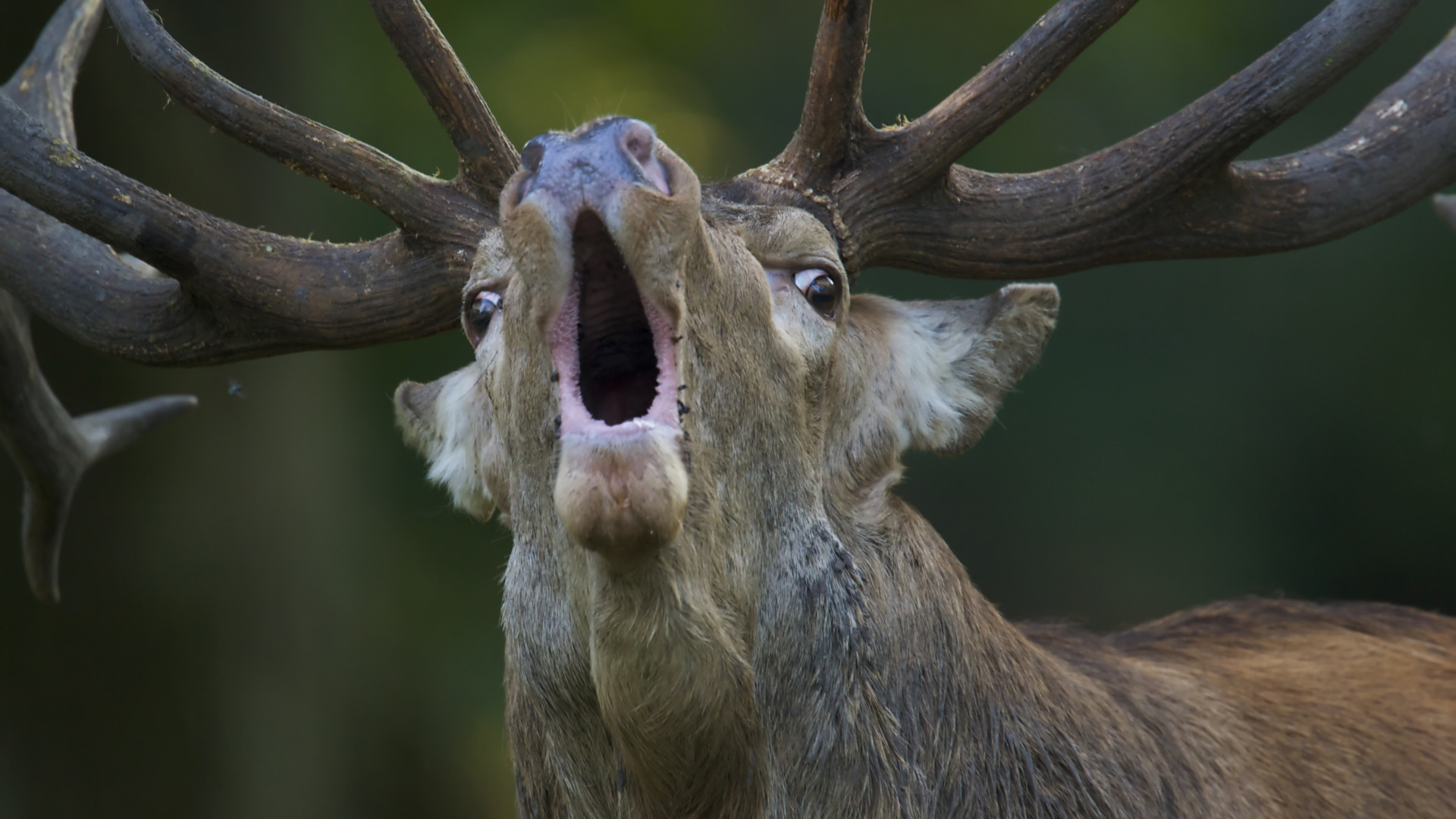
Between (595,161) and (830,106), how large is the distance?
3.56ft

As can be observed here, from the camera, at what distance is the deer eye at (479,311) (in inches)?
106

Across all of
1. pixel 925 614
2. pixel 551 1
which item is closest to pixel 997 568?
pixel 551 1

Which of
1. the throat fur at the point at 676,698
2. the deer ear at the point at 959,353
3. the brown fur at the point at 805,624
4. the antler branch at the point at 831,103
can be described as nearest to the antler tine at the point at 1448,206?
the brown fur at the point at 805,624

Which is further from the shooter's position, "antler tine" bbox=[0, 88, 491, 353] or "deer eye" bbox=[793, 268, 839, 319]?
"antler tine" bbox=[0, 88, 491, 353]

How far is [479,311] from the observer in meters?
2.71

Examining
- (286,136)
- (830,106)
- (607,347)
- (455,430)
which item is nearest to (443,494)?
(455,430)

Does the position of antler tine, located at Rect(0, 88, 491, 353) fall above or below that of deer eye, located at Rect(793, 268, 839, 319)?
above

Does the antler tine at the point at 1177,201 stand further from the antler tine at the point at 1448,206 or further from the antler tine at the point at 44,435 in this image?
the antler tine at the point at 44,435

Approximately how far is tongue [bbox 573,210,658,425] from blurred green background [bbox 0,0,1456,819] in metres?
4.09

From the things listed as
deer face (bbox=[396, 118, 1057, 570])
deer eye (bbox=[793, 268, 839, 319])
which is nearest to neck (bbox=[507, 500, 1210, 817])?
deer face (bbox=[396, 118, 1057, 570])

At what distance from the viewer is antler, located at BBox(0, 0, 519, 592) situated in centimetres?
305

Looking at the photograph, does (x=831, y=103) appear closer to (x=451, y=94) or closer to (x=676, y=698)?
(x=451, y=94)

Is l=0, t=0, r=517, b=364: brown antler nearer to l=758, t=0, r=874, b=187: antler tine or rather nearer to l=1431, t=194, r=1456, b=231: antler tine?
l=758, t=0, r=874, b=187: antler tine

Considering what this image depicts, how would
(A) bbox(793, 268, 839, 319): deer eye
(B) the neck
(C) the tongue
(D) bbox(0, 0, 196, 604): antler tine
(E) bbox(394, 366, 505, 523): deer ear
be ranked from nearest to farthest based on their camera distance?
(C) the tongue < (B) the neck < (A) bbox(793, 268, 839, 319): deer eye < (E) bbox(394, 366, 505, 523): deer ear < (D) bbox(0, 0, 196, 604): antler tine
